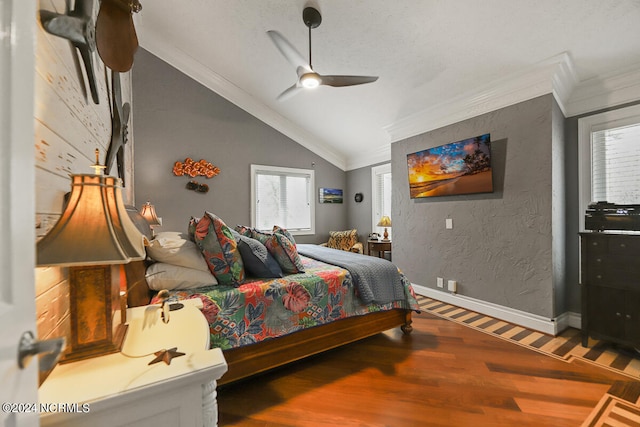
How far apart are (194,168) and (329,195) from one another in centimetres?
260

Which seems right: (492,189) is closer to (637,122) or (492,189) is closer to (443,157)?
(443,157)

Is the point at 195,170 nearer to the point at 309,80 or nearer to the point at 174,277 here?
the point at 309,80

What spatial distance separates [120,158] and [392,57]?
9.66ft

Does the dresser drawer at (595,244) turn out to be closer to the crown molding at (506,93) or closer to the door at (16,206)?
the crown molding at (506,93)

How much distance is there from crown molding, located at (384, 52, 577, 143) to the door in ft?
11.4

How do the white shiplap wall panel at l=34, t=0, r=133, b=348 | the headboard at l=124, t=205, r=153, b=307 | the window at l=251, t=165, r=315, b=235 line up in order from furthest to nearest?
1. the window at l=251, t=165, r=315, b=235
2. the headboard at l=124, t=205, r=153, b=307
3. the white shiplap wall panel at l=34, t=0, r=133, b=348

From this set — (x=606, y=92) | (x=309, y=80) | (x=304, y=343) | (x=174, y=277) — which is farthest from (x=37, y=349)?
(x=606, y=92)

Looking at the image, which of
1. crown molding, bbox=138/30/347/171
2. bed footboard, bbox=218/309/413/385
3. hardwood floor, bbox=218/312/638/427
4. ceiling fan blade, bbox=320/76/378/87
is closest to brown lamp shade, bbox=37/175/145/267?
bed footboard, bbox=218/309/413/385

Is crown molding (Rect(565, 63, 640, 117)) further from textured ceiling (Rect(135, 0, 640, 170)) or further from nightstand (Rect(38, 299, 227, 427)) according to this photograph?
nightstand (Rect(38, 299, 227, 427))

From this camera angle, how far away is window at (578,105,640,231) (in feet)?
7.76

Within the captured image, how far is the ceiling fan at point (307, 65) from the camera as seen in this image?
2.22m

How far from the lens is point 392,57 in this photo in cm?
287

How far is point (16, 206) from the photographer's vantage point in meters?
0.49

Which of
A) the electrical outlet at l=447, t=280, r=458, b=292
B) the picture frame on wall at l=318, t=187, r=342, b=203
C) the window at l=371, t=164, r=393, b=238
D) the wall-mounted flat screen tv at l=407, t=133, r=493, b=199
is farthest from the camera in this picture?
the picture frame on wall at l=318, t=187, r=342, b=203
